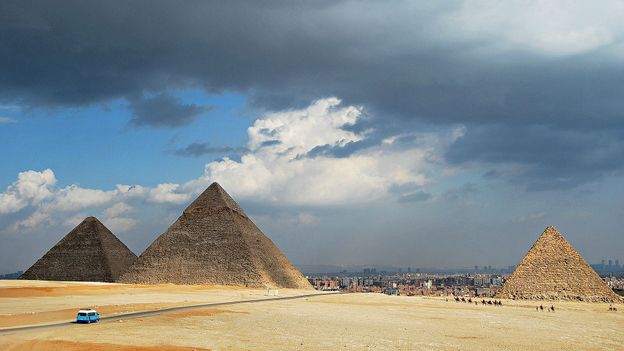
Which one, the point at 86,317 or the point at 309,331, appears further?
the point at 309,331

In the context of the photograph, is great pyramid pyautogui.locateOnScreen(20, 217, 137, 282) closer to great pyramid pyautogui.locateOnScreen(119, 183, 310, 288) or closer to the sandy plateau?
great pyramid pyautogui.locateOnScreen(119, 183, 310, 288)

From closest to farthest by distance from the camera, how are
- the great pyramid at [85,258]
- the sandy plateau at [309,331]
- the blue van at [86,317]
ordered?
1. the sandy plateau at [309,331]
2. the blue van at [86,317]
3. the great pyramid at [85,258]

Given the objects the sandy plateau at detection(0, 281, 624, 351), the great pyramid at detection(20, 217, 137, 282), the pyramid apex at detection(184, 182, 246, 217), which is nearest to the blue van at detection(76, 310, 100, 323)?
the sandy plateau at detection(0, 281, 624, 351)

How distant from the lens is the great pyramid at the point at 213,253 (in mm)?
86250

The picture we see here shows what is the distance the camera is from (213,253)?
88.5m

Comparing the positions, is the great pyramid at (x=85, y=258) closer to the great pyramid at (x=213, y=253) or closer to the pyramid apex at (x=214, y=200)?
the great pyramid at (x=213, y=253)

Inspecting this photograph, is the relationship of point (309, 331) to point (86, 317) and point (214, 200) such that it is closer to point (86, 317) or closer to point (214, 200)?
point (86, 317)

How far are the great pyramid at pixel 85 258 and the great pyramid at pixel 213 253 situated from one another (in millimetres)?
10712

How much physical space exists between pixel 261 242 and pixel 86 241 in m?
30.4

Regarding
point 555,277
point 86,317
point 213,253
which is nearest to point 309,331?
point 86,317

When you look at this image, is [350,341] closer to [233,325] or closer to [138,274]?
[233,325]

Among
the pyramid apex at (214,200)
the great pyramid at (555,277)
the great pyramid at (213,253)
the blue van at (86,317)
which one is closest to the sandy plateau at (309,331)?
the blue van at (86,317)

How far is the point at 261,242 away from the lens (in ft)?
307

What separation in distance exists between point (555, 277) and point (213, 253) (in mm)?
45606
